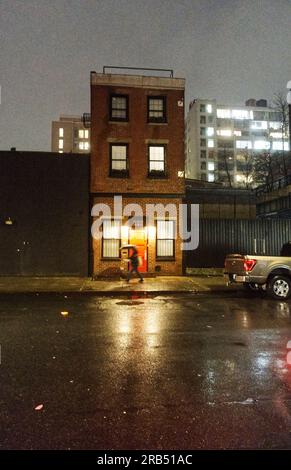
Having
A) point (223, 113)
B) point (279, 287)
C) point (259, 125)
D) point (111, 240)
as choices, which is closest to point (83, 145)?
point (223, 113)

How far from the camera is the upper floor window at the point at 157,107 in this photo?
2087 cm

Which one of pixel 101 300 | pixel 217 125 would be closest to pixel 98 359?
pixel 101 300

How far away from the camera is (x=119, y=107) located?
20.8m

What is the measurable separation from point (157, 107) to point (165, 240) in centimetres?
713

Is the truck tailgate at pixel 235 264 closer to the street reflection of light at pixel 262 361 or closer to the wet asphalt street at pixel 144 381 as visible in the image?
the wet asphalt street at pixel 144 381

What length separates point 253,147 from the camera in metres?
114

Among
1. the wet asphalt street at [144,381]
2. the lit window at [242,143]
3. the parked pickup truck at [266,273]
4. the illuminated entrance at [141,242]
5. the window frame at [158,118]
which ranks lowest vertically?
the wet asphalt street at [144,381]

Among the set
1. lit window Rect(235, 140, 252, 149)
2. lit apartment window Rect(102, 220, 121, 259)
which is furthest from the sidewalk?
lit window Rect(235, 140, 252, 149)

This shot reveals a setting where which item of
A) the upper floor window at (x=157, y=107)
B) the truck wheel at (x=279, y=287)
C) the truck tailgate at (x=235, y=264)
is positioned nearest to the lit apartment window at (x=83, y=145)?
the upper floor window at (x=157, y=107)

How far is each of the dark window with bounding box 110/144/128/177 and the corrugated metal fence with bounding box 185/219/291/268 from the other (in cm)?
512

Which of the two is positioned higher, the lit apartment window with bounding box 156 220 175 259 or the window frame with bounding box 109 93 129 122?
the window frame with bounding box 109 93 129 122

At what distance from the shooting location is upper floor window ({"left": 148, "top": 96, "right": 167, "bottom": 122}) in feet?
68.5

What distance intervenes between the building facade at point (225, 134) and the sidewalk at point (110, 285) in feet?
293

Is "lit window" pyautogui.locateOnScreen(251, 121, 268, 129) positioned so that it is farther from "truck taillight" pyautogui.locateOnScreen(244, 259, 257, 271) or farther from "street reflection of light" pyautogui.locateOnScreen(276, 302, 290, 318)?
"street reflection of light" pyautogui.locateOnScreen(276, 302, 290, 318)
